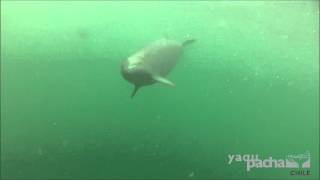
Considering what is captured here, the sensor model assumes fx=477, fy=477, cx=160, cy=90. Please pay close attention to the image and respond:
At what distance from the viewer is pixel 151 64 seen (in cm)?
715

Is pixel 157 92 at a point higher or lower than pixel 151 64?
lower

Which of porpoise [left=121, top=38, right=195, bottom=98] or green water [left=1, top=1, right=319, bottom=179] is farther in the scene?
green water [left=1, top=1, right=319, bottom=179]

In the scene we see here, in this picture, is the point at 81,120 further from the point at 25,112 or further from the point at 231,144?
the point at 231,144

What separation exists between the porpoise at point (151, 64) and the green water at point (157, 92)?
10.6 ft

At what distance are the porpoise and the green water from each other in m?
3.22

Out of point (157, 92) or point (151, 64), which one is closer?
point (151, 64)

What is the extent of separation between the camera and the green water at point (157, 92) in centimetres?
1112

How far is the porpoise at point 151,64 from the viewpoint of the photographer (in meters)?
6.83

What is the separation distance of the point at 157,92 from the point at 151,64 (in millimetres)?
9738

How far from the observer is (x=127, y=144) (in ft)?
38.2

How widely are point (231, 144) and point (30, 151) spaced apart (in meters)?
5.11

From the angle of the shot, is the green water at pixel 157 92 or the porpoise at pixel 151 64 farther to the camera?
the green water at pixel 157 92

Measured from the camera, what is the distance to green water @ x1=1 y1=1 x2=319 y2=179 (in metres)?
11.1

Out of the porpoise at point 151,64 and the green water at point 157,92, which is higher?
the porpoise at point 151,64
